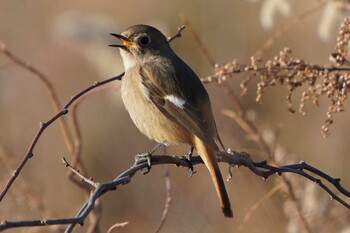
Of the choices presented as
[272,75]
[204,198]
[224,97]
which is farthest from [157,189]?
[272,75]

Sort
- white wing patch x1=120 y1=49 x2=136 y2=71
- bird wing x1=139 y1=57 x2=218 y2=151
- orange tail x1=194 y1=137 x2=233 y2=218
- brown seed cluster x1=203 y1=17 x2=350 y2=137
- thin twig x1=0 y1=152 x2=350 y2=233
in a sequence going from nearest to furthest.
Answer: thin twig x1=0 y1=152 x2=350 y2=233
brown seed cluster x1=203 y1=17 x2=350 y2=137
orange tail x1=194 y1=137 x2=233 y2=218
bird wing x1=139 y1=57 x2=218 y2=151
white wing patch x1=120 y1=49 x2=136 y2=71

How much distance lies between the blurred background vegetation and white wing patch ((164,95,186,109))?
0.64 m

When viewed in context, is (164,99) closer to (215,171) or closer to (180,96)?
(180,96)

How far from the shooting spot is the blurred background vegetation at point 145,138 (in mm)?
5398

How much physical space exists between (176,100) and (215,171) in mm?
733

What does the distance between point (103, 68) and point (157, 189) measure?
4.37 ft

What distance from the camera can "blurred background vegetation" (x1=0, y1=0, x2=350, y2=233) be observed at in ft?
17.7

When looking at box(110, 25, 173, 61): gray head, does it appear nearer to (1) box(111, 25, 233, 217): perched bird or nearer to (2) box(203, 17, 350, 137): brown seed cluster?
(1) box(111, 25, 233, 217): perched bird

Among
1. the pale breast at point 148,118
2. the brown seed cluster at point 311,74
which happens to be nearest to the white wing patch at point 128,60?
the pale breast at point 148,118

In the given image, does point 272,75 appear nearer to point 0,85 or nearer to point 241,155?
point 241,155

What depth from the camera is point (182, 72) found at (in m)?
4.44

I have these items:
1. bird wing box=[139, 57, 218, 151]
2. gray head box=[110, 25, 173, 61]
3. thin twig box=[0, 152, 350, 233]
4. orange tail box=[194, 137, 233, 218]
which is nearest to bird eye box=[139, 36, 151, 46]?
gray head box=[110, 25, 173, 61]

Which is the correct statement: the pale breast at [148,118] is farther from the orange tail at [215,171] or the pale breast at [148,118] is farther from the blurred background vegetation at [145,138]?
the blurred background vegetation at [145,138]

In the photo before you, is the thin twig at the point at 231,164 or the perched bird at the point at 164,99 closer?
the thin twig at the point at 231,164
